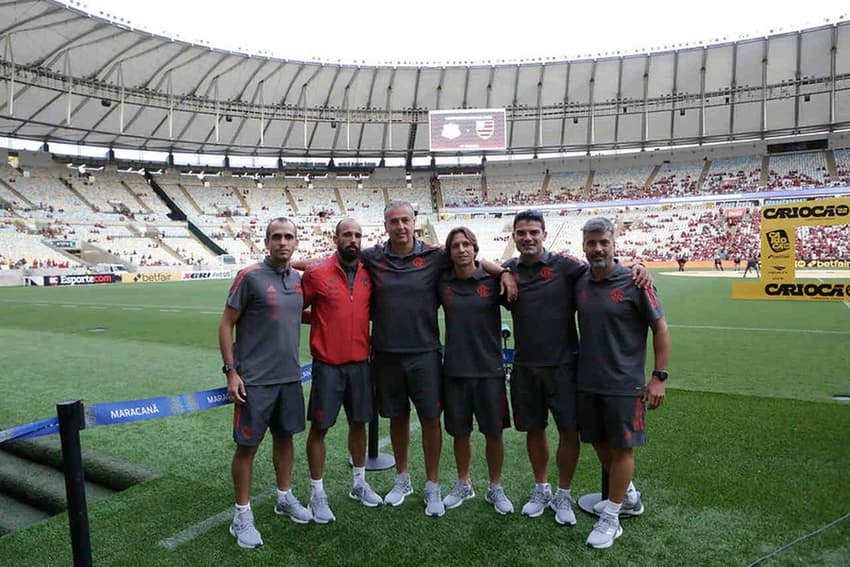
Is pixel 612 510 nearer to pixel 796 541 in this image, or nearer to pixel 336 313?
pixel 796 541

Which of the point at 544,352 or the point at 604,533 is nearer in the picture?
the point at 604,533

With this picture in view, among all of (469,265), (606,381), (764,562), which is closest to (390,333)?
(469,265)

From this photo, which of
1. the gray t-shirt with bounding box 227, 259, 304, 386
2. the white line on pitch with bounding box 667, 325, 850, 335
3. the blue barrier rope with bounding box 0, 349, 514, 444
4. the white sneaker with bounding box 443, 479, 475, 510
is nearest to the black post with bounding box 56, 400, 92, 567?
the blue barrier rope with bounding box 0, 349, 514, 444

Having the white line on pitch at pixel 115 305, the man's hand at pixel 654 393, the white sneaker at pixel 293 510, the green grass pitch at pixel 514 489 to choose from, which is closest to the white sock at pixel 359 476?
the green grass pitch at pixel 514 489

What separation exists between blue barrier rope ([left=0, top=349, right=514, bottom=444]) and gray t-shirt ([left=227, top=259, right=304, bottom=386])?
0.85 feet

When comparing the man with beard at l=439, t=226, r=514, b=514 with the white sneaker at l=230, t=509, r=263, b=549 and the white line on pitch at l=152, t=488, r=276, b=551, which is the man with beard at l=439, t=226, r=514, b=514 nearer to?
the white sneaker at l=230, t=509, r=263, b=549

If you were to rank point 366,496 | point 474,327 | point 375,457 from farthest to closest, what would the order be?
point 375,457, point 366,496, point 474,327

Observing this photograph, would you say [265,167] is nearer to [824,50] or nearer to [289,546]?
[824,50]

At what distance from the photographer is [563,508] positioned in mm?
3389

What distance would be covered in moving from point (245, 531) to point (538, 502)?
175cm

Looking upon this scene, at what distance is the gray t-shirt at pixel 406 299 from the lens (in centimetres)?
361

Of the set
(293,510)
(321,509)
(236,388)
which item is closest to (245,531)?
(293,510)

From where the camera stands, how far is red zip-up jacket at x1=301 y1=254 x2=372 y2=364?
3602mm

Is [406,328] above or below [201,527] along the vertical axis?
above
